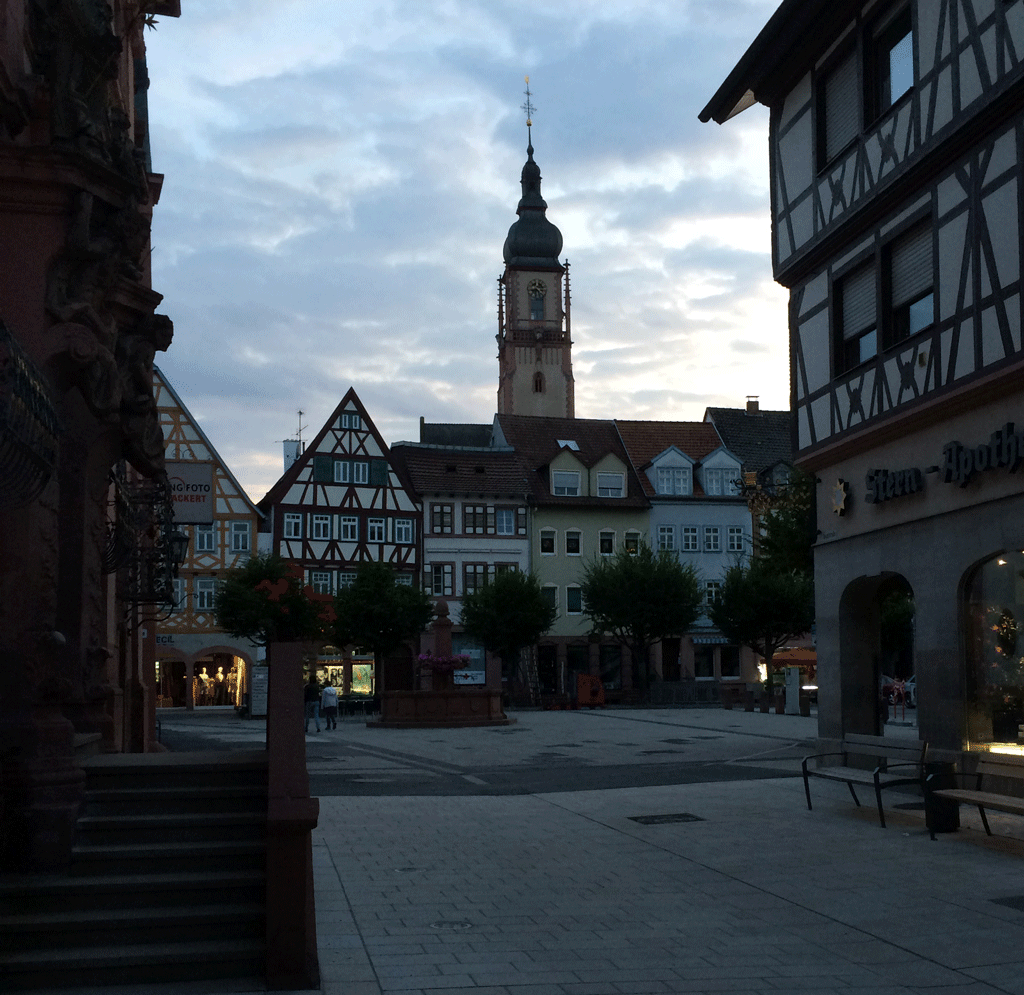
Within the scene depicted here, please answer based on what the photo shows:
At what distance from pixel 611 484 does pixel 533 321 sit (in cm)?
4189

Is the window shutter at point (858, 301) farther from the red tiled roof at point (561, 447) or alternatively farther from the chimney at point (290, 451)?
the chimney at point (290, 451)

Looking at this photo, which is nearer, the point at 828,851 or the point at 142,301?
the point at 142,301

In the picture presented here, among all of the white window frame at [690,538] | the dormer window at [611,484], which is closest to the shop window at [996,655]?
the dormer window at [611,484]

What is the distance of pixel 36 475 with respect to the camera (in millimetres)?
7586

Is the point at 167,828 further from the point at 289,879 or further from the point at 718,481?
the point at 718,481

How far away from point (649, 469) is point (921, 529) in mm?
52489

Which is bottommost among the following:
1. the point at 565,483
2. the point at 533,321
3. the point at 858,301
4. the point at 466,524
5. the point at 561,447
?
the point at 858,301

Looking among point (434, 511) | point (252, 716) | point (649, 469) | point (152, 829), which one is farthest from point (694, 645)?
point (152, 829)

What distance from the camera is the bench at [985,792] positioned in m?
11.8

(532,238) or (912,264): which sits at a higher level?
(532,238)

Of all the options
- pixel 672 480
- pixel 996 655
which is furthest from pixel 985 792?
pixel 672 480

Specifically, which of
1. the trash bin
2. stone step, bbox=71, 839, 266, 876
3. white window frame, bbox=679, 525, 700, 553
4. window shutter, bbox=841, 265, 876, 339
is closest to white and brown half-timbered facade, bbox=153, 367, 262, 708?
white window frame, bbox=679, 525, 700, 553

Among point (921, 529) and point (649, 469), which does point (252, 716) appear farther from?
point (921, 529)

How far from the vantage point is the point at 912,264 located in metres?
17.2
